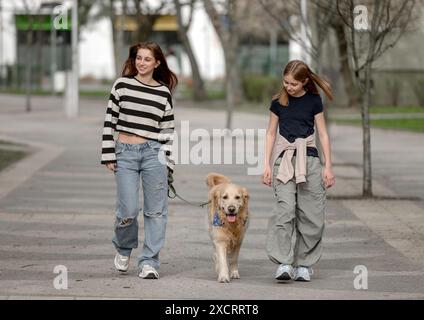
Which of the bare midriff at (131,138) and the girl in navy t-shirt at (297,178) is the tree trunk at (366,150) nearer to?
the girl in navy t-shirt at (297,178)

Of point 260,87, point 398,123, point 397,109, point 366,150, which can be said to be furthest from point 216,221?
point 260,87

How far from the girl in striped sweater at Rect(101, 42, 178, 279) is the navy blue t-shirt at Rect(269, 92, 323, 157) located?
0.87 meters

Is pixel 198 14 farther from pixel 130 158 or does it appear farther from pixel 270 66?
pixel 130 158

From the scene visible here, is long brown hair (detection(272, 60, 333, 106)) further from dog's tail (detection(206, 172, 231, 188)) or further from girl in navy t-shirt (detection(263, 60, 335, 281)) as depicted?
dog's tail (detection(206, 172, 231, 188))

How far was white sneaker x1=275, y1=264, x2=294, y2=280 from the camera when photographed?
933 cm

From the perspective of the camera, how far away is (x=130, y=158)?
9508 millimetres

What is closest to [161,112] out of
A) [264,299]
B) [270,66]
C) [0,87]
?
[264,299]

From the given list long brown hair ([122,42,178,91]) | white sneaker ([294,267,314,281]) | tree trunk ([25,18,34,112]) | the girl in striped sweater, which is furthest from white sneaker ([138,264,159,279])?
tree trunk ([25,18,34,112])

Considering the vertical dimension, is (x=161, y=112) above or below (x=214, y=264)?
above

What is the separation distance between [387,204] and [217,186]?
5692 millimetres

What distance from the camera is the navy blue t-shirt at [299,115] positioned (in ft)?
31.1

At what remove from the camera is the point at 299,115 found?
948 cm

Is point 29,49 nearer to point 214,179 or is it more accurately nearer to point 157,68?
point 214,179

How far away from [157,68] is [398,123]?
882 inches
